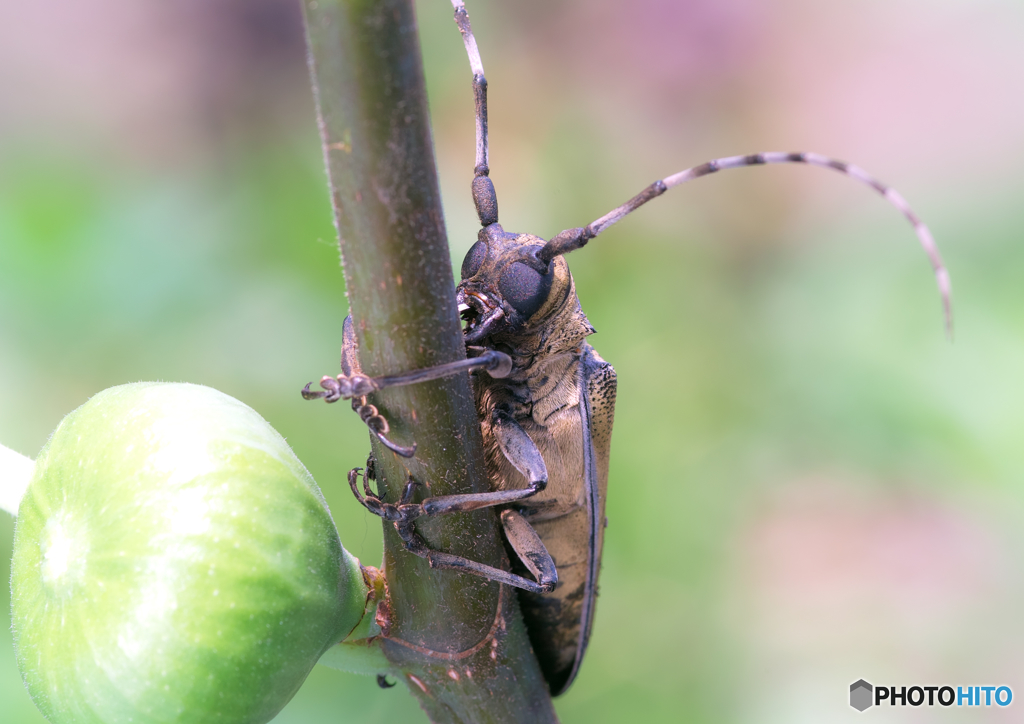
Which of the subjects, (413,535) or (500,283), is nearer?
(413,535)

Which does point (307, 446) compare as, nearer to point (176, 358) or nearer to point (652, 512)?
point (176, 358)

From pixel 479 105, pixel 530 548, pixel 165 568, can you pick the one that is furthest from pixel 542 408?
pixel 165 568

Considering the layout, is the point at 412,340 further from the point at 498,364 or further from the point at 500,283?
the point at 500,283

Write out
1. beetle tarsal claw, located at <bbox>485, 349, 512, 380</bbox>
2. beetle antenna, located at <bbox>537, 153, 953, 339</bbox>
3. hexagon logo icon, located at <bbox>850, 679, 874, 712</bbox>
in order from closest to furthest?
beetle antenna, located at <bbox>537, 153, 953, 339</bbox>, beetle tarsal claw, located at <bbox>485, 349, 512, 380</bbox>, hexagon logo icon, located at <bbox>850, 679, 874, 712</bbox>

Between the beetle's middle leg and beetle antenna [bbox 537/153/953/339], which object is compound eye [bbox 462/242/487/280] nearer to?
beetle antenna [bbox 537/153/953/339]

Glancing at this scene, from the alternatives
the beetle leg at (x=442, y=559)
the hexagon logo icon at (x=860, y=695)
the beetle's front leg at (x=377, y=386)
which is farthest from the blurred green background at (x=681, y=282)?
the beetle's front leg at (x=377, y=386)

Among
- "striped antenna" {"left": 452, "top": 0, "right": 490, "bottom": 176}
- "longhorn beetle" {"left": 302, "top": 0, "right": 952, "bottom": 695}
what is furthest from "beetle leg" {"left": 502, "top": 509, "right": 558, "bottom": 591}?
"striped antenna" {"left": 452, "top": 0, "right": 490, "bottom": 176}

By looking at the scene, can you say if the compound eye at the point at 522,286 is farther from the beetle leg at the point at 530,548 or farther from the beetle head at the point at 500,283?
the beetle leg at the point at 530,548
